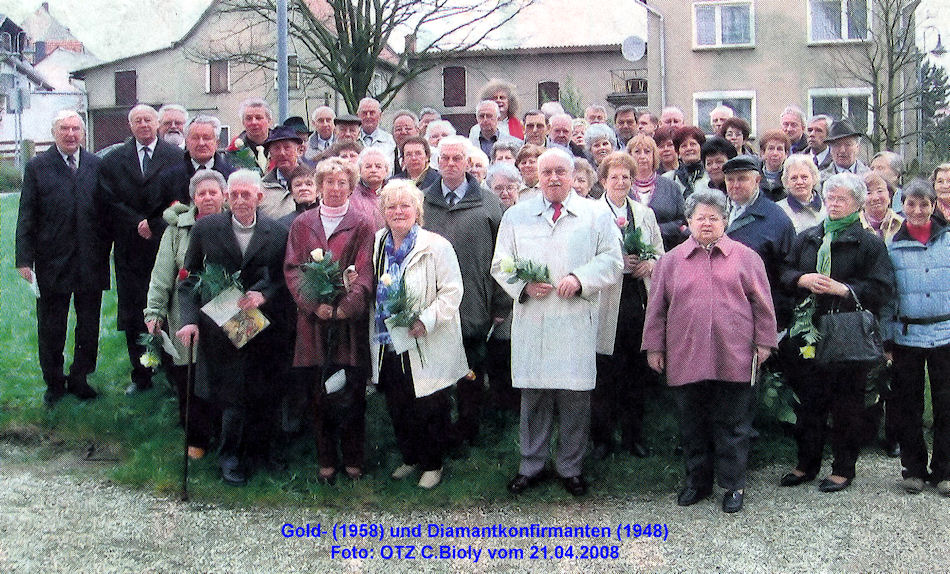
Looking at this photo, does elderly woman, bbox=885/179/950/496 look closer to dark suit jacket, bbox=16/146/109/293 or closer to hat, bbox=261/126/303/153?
hat, bbox=261/126/303/153

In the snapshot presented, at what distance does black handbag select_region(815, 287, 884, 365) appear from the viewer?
20.5 feet

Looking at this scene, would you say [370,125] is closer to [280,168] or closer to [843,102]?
[280,168]

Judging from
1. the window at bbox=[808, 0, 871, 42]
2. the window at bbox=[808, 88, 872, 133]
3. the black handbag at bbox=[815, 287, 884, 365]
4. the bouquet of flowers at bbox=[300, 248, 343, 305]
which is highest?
the window at bbox=[808, 0, 871, 42]

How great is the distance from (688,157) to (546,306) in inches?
112

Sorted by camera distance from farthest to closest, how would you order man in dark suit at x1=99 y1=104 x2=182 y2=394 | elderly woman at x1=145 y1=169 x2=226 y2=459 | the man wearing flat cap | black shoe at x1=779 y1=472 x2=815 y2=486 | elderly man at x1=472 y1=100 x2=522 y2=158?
elderly man at x1=472 y1=100 x2=522 y2=158
man in dark suit at x1=99 y1=104 x2=182 y2=394
the man wearing flat cap
elderly woman at x1=145 y1=169 x2=226 y2=459
black shoe at x1=779 y1=472 x2=815 y2=486

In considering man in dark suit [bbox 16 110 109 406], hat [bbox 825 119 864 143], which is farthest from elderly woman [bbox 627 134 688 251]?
man in dark suit [bbox 16 110 109 406]

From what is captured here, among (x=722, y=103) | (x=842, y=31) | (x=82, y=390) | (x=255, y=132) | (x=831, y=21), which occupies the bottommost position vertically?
(x=82, y=390)

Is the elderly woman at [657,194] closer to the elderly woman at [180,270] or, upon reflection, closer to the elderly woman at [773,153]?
the elderly woman at [773,153]

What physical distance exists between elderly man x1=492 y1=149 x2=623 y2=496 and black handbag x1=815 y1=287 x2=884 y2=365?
52.4 inches

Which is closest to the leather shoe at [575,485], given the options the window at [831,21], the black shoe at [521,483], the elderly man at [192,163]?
the black shoe at [521,483]

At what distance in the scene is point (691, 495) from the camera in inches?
250

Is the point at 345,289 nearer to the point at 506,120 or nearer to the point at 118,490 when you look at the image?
the point at 118,490

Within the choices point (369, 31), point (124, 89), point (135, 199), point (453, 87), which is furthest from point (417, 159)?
point (124, 89)

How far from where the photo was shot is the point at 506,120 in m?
10.5
